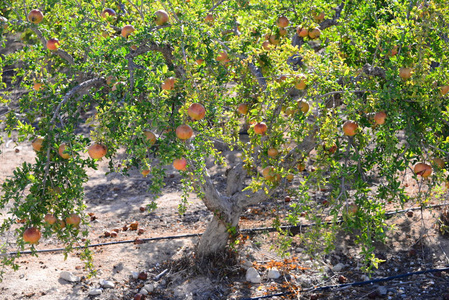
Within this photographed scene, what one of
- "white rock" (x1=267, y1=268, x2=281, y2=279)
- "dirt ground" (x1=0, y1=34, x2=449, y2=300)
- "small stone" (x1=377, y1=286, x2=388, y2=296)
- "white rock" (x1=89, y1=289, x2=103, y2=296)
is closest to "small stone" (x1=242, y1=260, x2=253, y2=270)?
"dirt ground" (x1=0, y1=34, x2=449, y2=300)

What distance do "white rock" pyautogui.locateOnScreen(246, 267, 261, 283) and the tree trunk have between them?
1.21 feet

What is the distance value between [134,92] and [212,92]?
0.58 metres

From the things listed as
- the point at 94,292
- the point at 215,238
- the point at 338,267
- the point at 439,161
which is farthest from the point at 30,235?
the point at 338,267

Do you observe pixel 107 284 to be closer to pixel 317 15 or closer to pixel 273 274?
pixel 273 274

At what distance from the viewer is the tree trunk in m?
4.70

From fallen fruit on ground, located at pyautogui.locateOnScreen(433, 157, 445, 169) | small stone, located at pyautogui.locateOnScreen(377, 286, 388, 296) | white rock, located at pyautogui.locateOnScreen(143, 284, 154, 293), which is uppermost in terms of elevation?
fallen fruit on ground, located at pyautogui.locateOnScreen(433, 157, 445, 169)

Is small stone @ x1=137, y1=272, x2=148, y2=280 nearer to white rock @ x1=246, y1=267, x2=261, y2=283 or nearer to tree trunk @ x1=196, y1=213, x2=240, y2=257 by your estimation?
tree trunk @ x1=196, y1=213, x2=240, y2=257

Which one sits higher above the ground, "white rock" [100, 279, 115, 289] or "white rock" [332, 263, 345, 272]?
"white rock" [100, 279, 115, 289]

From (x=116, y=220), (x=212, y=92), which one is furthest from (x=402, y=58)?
(x=116, y=220)

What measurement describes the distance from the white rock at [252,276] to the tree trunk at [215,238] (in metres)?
0.37

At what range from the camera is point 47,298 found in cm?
435

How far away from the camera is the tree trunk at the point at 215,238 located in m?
4.70

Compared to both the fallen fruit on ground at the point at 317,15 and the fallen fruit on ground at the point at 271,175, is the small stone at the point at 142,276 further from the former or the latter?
the fallen fruit on ground at the point at 317,15

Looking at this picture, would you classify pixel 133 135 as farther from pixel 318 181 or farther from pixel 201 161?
pixel 318 181
